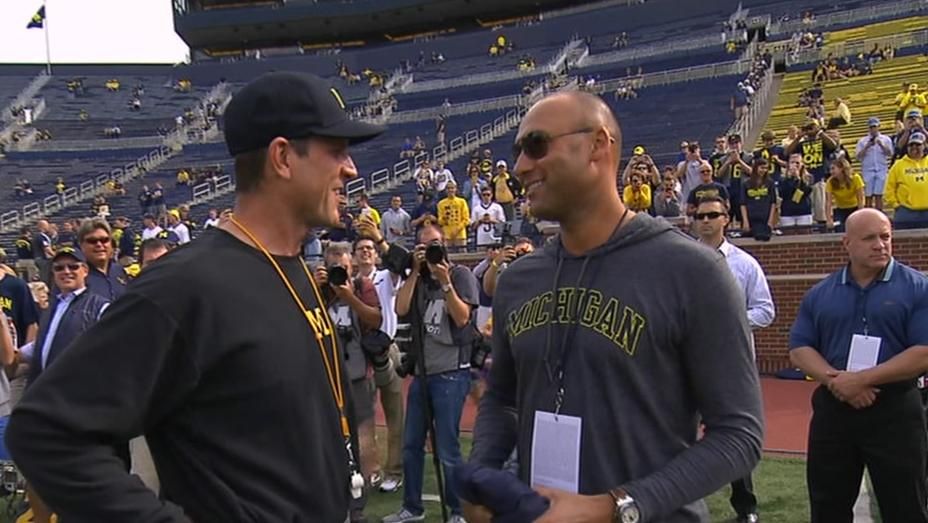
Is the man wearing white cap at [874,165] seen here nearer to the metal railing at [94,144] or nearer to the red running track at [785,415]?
the red running track at [785,415]

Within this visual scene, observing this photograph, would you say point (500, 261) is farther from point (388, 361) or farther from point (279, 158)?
point (279, 158)

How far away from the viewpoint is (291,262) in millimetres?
2021

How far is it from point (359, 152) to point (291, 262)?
1294 inches

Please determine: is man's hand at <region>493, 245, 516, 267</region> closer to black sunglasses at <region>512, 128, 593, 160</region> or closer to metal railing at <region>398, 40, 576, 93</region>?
black sunglasses at <region>512, 128, 593, 160</region>

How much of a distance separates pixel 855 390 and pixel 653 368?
8.20 feet

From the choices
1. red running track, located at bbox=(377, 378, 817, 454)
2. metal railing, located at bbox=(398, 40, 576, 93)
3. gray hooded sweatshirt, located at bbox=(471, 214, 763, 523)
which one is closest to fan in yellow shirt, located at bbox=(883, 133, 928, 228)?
red running track, located at bbox=(377, 378, 817, 454)

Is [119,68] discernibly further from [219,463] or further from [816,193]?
[219,463]

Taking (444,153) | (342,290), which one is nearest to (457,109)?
(444,153)

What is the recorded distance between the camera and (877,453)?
13.3 feet

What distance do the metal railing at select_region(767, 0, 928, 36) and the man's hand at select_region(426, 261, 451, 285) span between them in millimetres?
30346

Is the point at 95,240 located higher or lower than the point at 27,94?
lower

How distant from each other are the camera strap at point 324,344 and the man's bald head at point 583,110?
711 millimetres

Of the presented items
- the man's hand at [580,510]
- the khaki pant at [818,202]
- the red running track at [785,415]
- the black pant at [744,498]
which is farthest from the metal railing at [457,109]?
the man's hand at [580,510]

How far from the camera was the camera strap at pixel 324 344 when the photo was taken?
76.2 inches
